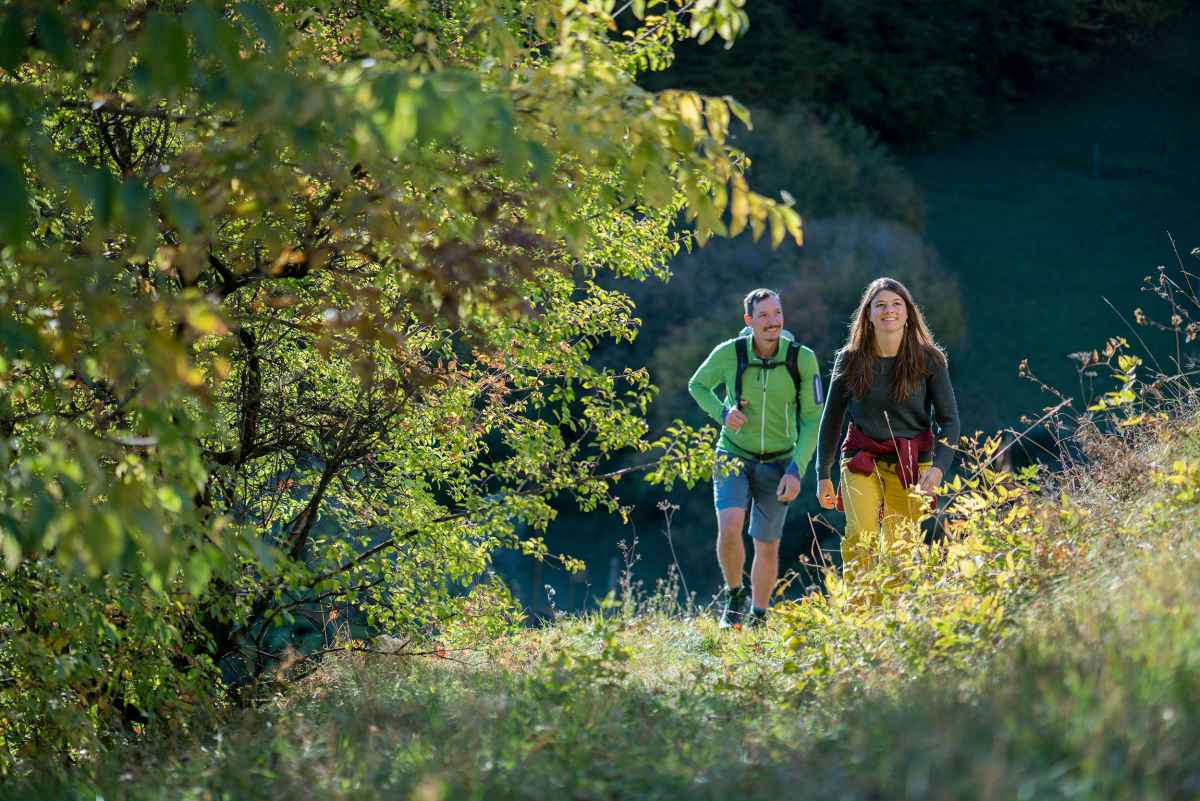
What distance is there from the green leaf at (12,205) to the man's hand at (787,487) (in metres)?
5.18

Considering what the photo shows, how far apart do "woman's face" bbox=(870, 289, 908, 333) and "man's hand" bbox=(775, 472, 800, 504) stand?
106cm

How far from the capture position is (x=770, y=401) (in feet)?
24.8

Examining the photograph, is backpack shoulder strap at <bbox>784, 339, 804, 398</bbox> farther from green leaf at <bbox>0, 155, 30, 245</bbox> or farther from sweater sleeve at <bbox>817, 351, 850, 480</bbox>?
green leaf at <bbox>0, 155, 30, 245</bbox>

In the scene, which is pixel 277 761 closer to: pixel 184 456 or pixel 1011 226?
pixel 184 456

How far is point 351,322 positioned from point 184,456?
0.92 m

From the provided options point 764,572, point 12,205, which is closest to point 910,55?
point 764,572

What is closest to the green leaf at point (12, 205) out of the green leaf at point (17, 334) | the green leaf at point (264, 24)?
the green leaf at point (17, 334)

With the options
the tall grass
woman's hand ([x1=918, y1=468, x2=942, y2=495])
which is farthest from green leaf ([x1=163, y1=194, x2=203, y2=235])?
woman's hand ([x1=918, y1=468, x2=942, y2=495])

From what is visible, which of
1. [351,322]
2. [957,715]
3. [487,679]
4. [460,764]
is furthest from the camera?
[487,679]

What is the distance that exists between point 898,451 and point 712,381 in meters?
1.35

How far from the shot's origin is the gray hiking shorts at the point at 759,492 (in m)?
7.60

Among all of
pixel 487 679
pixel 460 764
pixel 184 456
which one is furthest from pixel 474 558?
pixel 184 456

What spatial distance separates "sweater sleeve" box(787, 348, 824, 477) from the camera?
24.6 feet

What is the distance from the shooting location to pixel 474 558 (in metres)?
7.02
